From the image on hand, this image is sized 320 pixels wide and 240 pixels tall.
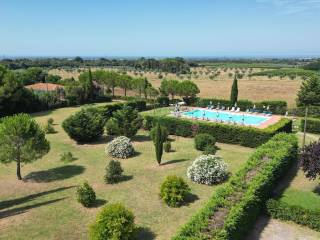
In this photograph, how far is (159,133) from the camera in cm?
2067

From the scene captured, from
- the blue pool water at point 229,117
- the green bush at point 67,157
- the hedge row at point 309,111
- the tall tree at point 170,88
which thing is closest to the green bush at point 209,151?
the green bush at point 67,157

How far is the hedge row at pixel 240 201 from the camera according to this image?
10.7m

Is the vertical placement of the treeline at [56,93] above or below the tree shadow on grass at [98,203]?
above

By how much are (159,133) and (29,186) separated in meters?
8.33

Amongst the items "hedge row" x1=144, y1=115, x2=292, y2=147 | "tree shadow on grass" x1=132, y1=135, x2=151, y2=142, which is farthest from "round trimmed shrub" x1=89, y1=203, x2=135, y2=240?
"hedge row" x1=144, y1=115, x2=292, y2=147

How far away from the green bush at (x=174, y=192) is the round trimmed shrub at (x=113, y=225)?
3560 millimetres

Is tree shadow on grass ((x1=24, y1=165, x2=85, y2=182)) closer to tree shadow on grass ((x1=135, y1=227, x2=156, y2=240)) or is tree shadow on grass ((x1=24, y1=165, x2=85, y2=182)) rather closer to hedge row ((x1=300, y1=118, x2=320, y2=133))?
tree shadow on grass ((x1=135, y1=227, x2=156, y2=240))

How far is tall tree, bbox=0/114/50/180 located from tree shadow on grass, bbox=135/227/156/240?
9.43 metres

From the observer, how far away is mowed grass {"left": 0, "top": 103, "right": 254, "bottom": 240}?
13580mm

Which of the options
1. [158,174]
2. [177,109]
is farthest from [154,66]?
[158,174]

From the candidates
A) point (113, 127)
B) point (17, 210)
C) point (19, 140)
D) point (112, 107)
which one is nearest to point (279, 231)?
point (17, 210)

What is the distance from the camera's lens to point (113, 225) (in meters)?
11.8

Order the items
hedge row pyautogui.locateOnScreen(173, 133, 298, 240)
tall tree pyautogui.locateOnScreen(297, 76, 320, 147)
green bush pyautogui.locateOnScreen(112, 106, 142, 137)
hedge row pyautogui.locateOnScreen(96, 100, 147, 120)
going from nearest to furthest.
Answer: hedge row pyautogui.locateOnScreen(173, 133, 298, 240) < green bush pyautogui.locateOnScreen(112, 106, 142, 137) < hedge row pyautogui.locateOnScreen(96, 100, 147, 120) < tall tree pyautogui.locateOnScreen(297, 76, 320, 147)

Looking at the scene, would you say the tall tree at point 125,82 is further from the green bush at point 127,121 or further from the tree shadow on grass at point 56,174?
the tree shadow on grass at point 56,174
